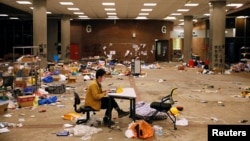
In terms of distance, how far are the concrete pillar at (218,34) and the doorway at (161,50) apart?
46.4ft

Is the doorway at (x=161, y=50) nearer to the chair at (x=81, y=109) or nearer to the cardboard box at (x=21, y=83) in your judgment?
the cardboard box at (x=21, y=83)

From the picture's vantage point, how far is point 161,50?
116 ft

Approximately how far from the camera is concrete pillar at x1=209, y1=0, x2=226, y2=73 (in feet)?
65.6

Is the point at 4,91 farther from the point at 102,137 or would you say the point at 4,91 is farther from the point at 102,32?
the point at 102,32

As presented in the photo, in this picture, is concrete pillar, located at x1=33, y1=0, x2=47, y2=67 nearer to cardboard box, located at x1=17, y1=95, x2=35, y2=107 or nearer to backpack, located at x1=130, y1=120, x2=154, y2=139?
cardboard box, located at x1=17, y1=95, x2=35, y2=107

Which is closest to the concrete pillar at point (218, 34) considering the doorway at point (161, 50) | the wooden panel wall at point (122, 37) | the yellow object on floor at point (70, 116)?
the wooden panel wall at point (122, 37)

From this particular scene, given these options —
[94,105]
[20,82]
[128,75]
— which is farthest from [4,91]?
[128,75]

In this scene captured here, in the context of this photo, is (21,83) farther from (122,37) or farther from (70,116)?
(122,37)

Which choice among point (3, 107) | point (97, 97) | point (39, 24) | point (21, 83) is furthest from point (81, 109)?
point (39, 24)

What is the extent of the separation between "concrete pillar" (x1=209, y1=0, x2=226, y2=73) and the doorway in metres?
14.1

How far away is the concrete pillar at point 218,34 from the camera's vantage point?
2000 cm

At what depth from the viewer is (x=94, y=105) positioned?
23.6 feet

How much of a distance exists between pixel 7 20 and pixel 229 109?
101 ft

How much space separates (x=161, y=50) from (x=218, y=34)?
15320 mm
